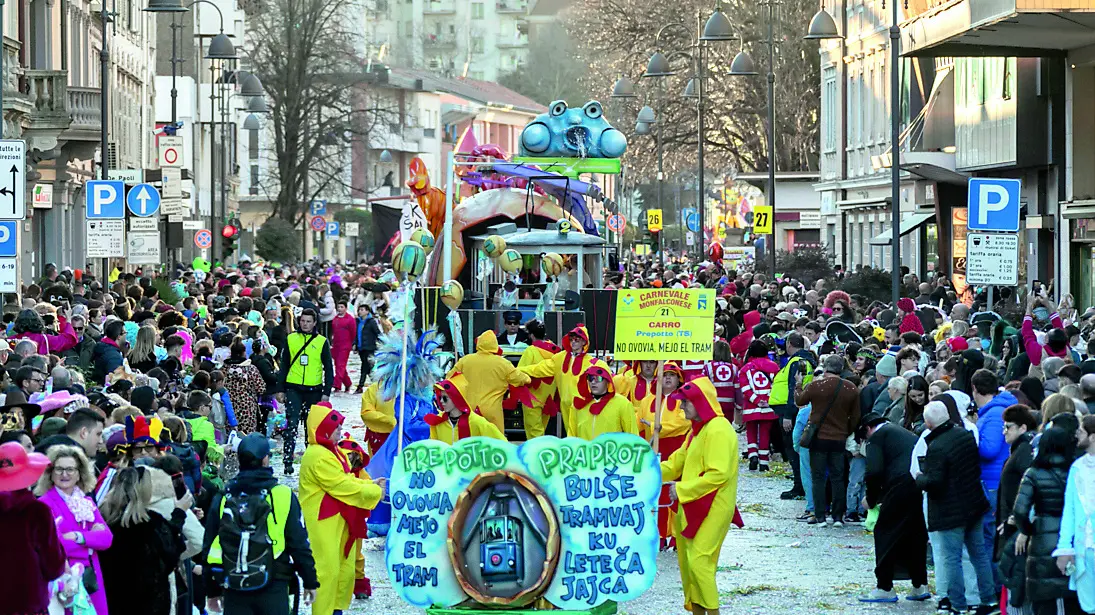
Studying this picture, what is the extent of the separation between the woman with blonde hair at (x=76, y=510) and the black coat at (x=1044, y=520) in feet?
15.9

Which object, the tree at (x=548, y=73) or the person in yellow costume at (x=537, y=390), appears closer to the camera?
the person in yellow costume at (x=537, y=390)

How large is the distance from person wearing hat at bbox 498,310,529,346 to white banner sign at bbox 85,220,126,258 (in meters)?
7.24

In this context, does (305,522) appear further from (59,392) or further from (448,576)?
(59,392)

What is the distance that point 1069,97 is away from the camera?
3322 centimetres

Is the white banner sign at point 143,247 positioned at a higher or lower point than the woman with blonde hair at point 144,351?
higher

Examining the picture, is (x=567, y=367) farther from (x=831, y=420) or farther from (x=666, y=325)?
(x=666, y=325)

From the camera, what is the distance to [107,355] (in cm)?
1878

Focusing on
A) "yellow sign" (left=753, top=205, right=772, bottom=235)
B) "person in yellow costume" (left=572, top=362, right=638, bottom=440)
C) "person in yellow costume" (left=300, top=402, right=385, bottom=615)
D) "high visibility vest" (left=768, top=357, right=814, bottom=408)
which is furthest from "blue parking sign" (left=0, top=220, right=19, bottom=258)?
"yellow sign" (left=753, top=205, right=772, bottom=235)

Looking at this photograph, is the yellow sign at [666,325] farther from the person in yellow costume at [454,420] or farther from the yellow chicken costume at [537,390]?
the yellow chicken costume at [537,390]

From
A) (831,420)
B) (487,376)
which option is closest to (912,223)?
(831,420)

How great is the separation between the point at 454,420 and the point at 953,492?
3390 millimetres

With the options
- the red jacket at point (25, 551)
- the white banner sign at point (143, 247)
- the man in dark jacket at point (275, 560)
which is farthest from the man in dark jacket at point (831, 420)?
the white banner sign at point (143, 247)

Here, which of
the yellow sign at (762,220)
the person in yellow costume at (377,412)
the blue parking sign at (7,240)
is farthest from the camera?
the yellow sign at (762,220)

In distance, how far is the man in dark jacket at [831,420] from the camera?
1631cm
